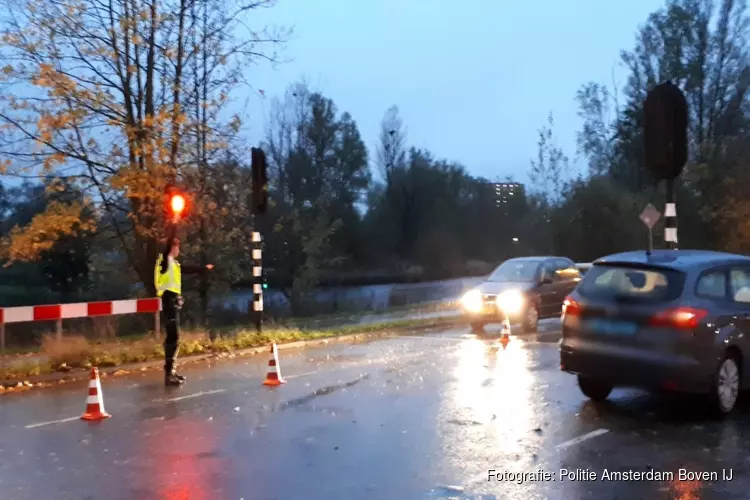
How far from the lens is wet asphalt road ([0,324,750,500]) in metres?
6.39

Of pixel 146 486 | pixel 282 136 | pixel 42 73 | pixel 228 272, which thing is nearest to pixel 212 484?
pixel 146 486

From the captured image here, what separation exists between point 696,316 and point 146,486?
5883 millimetres

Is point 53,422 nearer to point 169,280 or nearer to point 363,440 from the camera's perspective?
point 169,280

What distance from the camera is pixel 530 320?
61.1 ft

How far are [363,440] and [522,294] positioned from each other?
36.9 ft

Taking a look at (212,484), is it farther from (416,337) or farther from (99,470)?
(416,337)

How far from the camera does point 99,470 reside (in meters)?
7.03

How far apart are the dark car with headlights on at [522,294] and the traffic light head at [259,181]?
5.61 meters

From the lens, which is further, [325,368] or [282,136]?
[282,136]

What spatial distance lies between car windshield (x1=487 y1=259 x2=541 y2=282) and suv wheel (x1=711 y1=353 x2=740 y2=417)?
10.3 metres

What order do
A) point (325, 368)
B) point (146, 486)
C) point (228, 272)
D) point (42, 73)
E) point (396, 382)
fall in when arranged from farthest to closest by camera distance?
point (228, 272) → point (42, 73) → point (325, 368) → point (396, 382) → point (146, 486)

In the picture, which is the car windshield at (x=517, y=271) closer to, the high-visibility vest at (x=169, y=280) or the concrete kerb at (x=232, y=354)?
the concrete kerb at (x=232, y=354)

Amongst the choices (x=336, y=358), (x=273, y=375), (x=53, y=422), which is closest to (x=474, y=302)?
(x=336, y=358)

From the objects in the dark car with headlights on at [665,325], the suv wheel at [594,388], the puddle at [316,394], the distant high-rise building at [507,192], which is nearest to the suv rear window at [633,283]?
the dark car with headlights on at [665,325]
